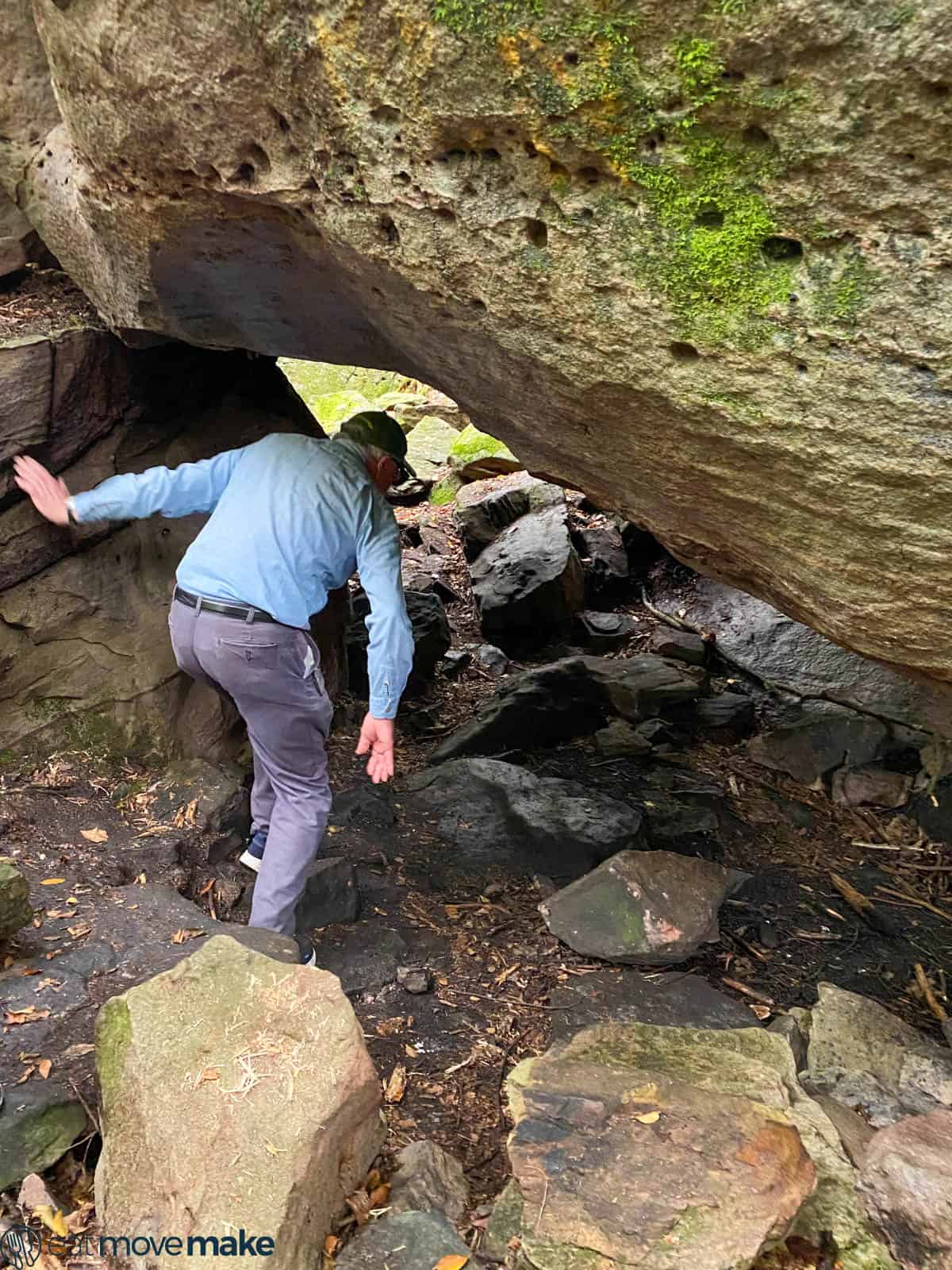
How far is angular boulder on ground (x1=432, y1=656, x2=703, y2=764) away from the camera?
19.6 ft

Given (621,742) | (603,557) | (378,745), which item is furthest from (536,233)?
(603,557)

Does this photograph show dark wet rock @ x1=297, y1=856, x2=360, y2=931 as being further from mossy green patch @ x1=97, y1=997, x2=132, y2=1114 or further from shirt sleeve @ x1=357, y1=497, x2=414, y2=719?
mossy green patch @ x1=97, y1=997, x2=132, y2=1114

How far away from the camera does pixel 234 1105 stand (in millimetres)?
2340

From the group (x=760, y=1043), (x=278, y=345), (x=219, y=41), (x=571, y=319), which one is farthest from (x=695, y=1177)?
(x=278, y=345)

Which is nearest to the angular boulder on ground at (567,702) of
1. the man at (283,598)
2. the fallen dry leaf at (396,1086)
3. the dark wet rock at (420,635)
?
the dark wet rock at (420,635)

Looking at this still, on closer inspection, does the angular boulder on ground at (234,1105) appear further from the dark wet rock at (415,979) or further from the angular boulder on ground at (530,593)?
the angular boulder on ground at (530,593)

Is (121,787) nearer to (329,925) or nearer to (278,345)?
(329,925)

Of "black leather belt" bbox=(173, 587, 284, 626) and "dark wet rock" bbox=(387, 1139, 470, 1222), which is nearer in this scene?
"dark wet rock" bbox=(387, 1139, 470, 1222)

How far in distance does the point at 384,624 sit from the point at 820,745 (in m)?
3.68

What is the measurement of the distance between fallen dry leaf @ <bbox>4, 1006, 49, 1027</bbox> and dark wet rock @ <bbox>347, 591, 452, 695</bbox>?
3.44 metres

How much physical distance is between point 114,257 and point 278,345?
2.48ft

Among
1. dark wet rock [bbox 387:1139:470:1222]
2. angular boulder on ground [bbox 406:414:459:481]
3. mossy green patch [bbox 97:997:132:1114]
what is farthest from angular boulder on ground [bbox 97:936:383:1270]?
angular boulder on ground [bbox 406:414:459:481]

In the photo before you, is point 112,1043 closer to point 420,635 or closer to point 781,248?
point 781,248

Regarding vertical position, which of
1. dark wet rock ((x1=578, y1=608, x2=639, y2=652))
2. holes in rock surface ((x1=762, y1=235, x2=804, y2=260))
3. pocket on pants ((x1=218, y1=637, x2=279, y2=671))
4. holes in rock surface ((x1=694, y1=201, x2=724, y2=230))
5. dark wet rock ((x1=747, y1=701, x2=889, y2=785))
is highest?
holes in rock surface ((x1=694, y1=201, x2=724, y2=230))
